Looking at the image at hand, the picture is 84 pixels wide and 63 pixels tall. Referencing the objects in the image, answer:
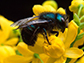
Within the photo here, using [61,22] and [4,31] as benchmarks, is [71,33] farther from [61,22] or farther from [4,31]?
[4,31]

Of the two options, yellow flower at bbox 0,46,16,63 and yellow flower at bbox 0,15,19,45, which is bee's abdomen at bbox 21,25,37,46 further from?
yellow flower at bbox 0,15,19,45

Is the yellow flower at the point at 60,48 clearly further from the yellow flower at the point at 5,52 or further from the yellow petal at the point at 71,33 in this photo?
the yellow flower at the point at 5,52

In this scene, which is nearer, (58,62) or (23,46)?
(58,62)

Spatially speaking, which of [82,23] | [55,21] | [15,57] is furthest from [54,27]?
[15,57]

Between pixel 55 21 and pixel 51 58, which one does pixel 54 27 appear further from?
pixel 51 58

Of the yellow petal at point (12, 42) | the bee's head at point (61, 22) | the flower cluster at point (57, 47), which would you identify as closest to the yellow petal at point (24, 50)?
the flower cluster at point (57, 47)
